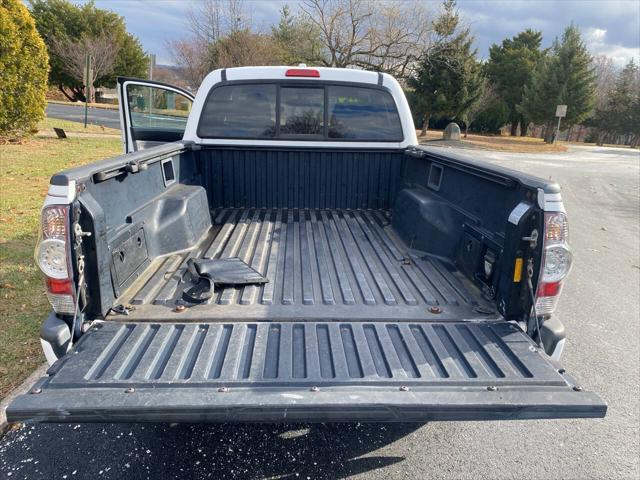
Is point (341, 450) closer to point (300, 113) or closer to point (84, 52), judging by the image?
point (300, 113)

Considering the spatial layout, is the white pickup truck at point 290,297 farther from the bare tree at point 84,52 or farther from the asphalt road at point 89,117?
the bare tree at point 84,52

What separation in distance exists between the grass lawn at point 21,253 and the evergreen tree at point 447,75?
22.6 meters

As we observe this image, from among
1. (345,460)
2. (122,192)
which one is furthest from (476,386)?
(122,192)

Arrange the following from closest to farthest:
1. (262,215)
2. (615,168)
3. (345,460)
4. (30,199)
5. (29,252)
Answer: (345,460) → (262,215) → (29,252) → (30,199) → (615,168)

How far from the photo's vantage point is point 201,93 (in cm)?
439

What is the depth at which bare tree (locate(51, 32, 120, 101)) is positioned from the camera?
32.2 meters

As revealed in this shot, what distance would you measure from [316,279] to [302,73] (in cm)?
237

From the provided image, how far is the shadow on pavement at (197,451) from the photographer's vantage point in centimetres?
245

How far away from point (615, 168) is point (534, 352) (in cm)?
2270

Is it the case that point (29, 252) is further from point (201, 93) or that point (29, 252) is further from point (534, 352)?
point (534, 352)

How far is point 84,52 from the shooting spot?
106 feet

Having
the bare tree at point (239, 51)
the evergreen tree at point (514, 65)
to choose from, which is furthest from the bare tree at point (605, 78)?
the bare tree at point (239, 51)

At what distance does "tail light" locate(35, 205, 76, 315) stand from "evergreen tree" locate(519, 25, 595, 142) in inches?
1549

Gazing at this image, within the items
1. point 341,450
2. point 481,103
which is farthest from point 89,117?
point 341,450
